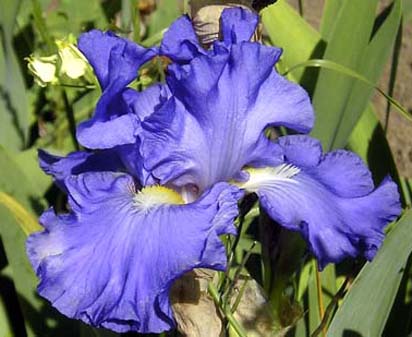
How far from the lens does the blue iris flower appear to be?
0.71 meters

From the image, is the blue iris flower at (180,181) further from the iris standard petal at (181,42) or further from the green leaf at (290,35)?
the green leaf at (290,35)

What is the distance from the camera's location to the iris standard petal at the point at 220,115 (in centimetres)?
76

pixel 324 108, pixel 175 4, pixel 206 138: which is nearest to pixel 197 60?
pixel 206 138

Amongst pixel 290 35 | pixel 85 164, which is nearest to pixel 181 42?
pixel 85 164

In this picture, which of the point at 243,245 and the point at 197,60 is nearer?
the point at 197,60

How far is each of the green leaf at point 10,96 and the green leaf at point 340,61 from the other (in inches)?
18.6

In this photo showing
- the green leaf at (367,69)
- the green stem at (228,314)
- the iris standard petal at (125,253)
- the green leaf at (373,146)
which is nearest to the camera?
the iris standard petal at (125,253)

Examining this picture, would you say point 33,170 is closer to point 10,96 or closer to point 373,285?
point 10,96

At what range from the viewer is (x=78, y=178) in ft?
2.55

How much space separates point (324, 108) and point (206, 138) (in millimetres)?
406

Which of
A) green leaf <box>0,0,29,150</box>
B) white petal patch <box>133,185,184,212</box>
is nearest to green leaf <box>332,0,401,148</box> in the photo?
white petal patch <box>133,185,184,212</box>

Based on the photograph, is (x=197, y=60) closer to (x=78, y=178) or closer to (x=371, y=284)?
(x=78, y=178)

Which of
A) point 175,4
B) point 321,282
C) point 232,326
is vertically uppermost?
point 175,4

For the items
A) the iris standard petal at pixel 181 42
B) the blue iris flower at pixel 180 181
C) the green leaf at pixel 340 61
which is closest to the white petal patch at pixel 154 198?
the blue iris flower at pixel 180 181
